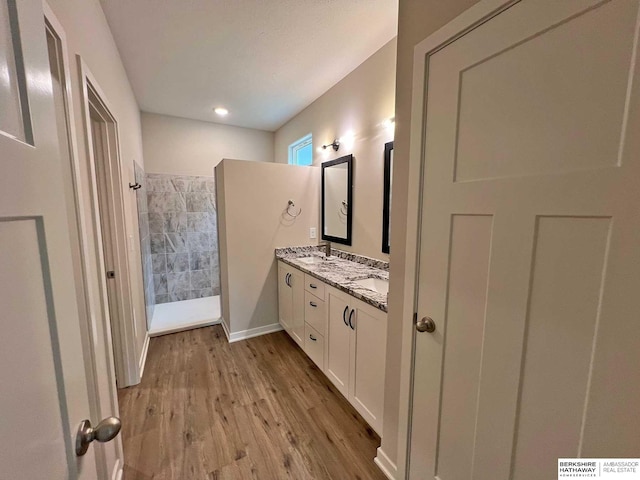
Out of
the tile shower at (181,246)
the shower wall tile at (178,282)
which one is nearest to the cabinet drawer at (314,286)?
the tile shower at (181,246)

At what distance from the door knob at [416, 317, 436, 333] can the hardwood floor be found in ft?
3.08

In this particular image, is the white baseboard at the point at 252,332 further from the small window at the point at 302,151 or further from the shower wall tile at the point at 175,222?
the small window at the point at 302,151

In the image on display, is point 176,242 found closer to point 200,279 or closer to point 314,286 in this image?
point 200,279

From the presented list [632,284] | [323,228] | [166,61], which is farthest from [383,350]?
[166,61]

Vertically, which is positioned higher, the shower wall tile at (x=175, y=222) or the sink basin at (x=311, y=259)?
the shower wall tile at (x=175, y=222)

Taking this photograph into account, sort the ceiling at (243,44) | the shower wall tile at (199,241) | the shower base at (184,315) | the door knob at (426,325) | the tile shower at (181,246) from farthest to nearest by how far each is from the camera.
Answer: the shower wall tile at (199,241)
the tile shower at (181,246)
the shower base at (184,315)
the ceiling at (243,44)
the door knob at (426,325)

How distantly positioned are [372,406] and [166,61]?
314 cm

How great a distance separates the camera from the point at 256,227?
2.82 m

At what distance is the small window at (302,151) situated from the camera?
3432 mm

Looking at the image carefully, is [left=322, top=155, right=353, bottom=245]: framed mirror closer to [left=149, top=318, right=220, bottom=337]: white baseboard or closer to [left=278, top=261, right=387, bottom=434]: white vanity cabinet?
[left=278, top=261, right=387, bottom=434]: white vanity cabinet

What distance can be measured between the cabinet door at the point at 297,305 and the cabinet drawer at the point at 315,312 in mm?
100

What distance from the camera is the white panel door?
15.2 inches

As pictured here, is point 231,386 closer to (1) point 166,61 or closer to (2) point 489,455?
(2) point 489,455

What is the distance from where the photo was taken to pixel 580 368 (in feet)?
2.26
